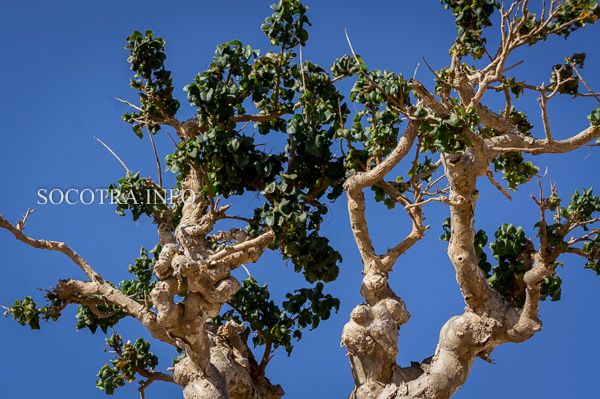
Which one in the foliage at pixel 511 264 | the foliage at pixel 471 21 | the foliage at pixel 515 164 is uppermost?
the foliage at pixel 471 21

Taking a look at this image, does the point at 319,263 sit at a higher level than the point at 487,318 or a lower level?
higher

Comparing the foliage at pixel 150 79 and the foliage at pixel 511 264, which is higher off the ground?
the foliage at pixel 150 79

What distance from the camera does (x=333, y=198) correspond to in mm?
10836

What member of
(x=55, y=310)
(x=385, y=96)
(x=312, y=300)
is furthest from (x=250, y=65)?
(x=55, y=310)

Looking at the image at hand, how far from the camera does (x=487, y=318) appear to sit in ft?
33.4

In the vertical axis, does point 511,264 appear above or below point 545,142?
below

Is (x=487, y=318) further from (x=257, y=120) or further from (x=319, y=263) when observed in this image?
(x=257, y=120)

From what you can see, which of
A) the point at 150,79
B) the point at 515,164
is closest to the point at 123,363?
the point at 150,79

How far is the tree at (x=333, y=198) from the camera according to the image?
1006cm

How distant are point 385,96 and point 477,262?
6.71 ft

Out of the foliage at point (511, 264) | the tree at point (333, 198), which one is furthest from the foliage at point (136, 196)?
the foliage at point (511, 264)

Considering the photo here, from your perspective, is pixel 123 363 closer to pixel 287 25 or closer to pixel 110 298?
pixel 110 298

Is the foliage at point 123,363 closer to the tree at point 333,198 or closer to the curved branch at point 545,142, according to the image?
the tree at point 333,198

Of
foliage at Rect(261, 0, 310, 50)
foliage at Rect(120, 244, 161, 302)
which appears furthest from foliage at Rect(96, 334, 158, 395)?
foliage at Rect(261, 0, 310, 50)
